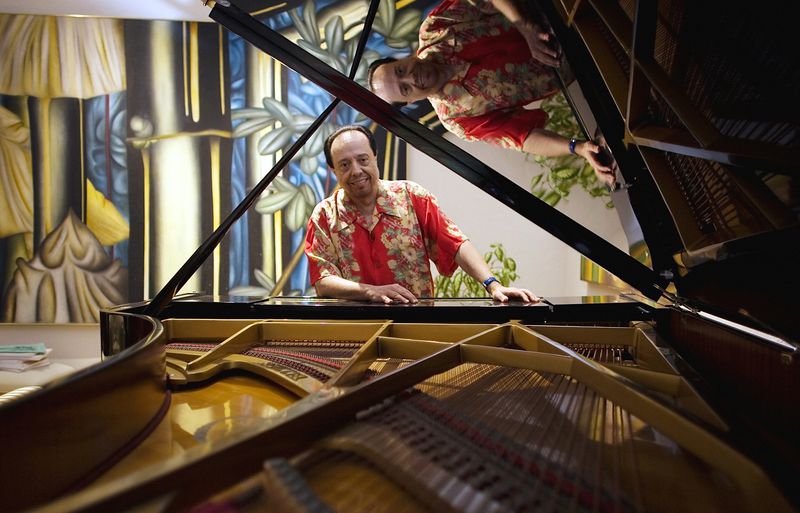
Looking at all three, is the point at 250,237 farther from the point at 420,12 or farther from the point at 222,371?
the point at 222,371

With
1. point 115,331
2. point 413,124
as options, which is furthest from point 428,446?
point 413,124

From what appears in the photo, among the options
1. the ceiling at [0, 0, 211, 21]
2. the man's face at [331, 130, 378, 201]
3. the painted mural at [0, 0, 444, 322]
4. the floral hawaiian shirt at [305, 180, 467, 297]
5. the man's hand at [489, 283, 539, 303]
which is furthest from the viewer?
the painted mural at [0, 0, 444, 322]

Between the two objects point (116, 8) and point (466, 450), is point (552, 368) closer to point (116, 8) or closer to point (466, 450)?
point (466, 450)

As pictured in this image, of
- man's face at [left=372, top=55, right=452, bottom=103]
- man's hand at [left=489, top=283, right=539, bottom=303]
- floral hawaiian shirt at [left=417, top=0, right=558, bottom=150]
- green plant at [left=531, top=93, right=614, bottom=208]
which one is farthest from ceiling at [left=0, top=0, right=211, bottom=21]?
man's hand at [left=489, top=283, right=539, bottom=303]

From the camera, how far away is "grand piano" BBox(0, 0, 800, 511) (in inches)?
27.4

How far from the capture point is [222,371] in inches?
61.3

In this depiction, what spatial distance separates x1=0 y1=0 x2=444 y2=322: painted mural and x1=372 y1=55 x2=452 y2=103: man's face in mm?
1767

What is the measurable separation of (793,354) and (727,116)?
0.61 m

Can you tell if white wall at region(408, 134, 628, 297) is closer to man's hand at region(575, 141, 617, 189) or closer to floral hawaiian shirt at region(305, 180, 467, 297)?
floral hawaiian shirt at region(305, 180, 467, 297)

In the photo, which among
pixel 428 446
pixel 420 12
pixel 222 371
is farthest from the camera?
pixel 420 12

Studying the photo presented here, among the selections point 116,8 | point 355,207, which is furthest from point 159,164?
point 355,207

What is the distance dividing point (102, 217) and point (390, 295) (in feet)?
12.7

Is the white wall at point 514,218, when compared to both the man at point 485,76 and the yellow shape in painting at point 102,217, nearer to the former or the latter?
the man at point 485,76

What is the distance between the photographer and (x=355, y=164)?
298 centimetres
